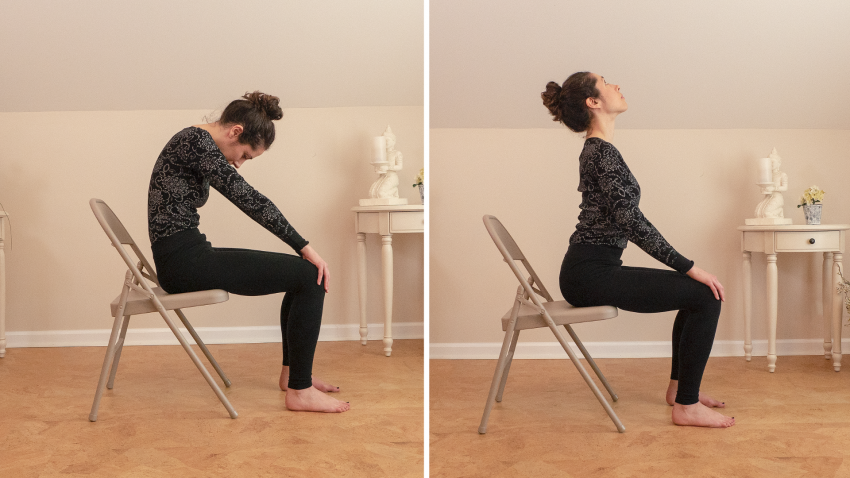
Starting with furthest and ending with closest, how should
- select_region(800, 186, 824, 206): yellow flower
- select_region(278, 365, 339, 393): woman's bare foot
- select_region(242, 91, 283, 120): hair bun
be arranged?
select_region(800, 186, 824, 206): yellow flower → select_region(278, 365, 339, 393): woman's bare foot → select_region(242, 91, 283, 120): hair bun

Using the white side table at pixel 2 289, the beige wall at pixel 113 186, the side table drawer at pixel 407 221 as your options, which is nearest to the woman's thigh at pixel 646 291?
the side table drawer at pixel 407 221

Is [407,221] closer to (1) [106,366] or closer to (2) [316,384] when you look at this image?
(2) [316,384]

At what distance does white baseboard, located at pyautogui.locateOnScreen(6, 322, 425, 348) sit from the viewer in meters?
2.61

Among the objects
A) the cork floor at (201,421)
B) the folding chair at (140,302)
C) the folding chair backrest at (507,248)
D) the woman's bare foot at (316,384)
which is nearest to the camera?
the cork floor at (201,421)

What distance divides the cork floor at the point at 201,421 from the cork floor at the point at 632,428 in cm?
12

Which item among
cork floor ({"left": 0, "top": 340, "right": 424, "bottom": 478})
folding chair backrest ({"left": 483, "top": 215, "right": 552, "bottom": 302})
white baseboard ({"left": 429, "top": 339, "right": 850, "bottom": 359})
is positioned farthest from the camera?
white baseboard ({"left": 429, "top": 339, "right": 850, "bottom": 359})

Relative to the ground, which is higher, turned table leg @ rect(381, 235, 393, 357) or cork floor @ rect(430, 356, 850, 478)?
turned table leg @ rect(381, 235, 393, 357)

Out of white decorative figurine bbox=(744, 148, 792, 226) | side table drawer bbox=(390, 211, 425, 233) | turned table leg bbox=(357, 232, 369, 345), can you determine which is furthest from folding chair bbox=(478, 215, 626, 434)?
white decorative figurine bbox=(744, 148, 792, 226)

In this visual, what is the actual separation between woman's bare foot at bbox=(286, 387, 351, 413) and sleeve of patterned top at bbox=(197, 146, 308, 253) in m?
0.42

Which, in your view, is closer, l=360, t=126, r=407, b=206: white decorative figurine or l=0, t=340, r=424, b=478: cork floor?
l=0, t=340, r=424, b=478: cork floor

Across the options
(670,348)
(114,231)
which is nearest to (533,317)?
(670,348)

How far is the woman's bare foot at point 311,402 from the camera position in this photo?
1786 millimetres

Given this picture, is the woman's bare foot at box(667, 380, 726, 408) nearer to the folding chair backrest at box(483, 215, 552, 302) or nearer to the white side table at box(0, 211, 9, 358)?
the folding chair backrest at box(483, 215, 552, 302)

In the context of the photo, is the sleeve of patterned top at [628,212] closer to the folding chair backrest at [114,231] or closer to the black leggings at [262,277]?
the black leggings at [262,277]
